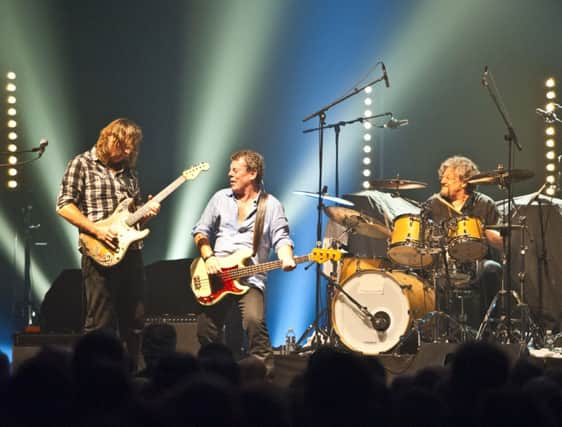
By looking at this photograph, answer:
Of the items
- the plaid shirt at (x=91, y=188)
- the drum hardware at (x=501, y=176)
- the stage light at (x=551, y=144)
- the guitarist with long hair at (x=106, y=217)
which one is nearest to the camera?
the guitarist with long hair at (x=106, y=217)

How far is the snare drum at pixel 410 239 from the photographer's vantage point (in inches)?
350

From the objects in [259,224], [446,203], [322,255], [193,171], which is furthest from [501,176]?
[193,171]

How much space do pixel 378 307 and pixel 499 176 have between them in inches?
69.6

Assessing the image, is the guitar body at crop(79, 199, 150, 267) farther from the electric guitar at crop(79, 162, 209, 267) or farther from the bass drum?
the bass drum

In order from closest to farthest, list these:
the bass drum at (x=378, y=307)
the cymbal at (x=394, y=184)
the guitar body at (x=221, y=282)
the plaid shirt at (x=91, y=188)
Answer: the plaid shirt at (x=91, y=188), the guitar body at (x=221, y=282), the bass drum at (x=378, y=307), the cymbal at (x=394, y=184)

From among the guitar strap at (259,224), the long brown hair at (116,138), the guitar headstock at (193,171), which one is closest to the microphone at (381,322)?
the guitar strap at (259,224)

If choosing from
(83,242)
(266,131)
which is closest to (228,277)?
(83,242)

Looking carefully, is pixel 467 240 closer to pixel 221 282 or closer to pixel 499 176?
pixel 499 176

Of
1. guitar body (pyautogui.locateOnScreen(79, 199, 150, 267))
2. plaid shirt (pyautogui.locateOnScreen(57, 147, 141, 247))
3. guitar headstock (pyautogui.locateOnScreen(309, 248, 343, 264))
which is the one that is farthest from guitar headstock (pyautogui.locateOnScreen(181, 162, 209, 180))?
guitar headstock (pyautogui.locateOnScreen(309, 248, 343, 264))

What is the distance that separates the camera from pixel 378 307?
30.7 feet

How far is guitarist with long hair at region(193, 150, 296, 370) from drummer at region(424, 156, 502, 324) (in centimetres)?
239

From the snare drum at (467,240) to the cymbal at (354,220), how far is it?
767mm

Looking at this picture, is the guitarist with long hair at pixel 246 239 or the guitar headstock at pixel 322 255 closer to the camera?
the guitarist with long hair at pixel 246 239

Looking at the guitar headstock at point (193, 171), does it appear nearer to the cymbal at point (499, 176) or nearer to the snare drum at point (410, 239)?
the snare drum at point (410, 239)
